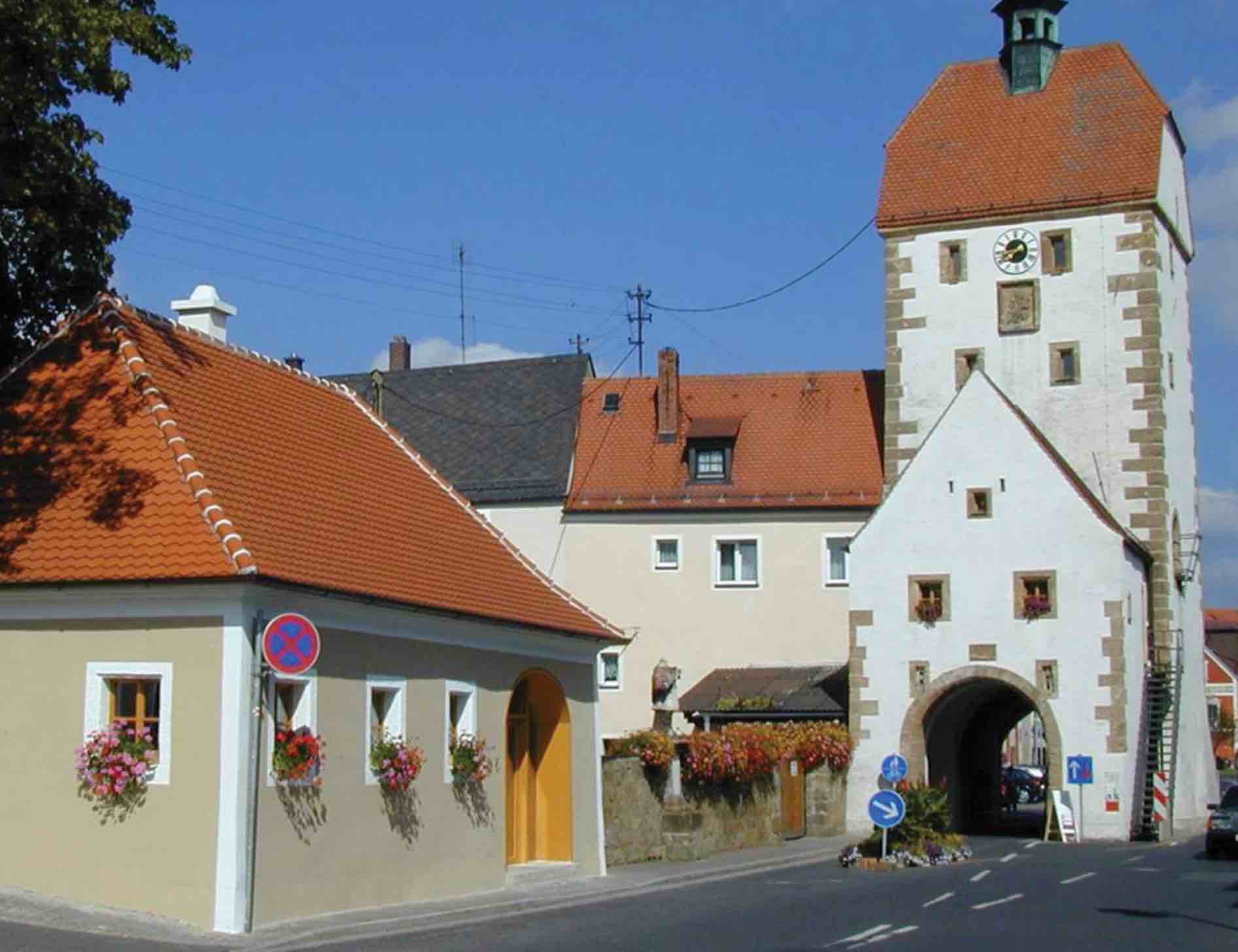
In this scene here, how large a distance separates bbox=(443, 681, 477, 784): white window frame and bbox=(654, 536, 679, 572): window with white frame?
26479 millimetres

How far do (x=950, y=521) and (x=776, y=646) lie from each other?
7393mm

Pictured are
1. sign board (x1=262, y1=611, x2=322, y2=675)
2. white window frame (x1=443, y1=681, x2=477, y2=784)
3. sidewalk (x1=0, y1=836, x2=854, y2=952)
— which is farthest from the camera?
white window frame (x1=443, y1=681, x2=477, y2=784)

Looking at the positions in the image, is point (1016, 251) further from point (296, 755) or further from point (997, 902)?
point (296, 755)

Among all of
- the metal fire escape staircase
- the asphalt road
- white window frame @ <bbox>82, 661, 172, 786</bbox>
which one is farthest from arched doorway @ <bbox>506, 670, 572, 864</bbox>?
the metal fire escape staircase

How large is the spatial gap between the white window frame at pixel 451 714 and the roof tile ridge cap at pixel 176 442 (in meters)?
5.05

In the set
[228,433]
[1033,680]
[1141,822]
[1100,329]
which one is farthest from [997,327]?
[228,433]

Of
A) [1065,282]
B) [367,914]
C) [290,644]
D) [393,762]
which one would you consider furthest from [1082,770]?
[290,644]

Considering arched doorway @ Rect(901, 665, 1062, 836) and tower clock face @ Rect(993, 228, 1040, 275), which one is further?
tower clock face @ Rect(993, 228, 1040, 275)

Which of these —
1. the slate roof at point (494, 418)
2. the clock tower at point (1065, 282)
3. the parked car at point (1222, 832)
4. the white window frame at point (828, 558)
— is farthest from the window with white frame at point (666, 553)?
the parked car at point (1222, 832)

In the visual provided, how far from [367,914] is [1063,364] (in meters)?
31.6

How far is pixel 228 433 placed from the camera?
75.3ft

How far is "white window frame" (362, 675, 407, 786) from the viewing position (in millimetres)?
22391

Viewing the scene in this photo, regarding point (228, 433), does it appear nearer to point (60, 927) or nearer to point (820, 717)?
point (60, 927)

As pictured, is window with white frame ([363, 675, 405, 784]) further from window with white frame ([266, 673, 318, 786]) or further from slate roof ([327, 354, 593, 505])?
slate roof ([327, 354, 593, 505])
